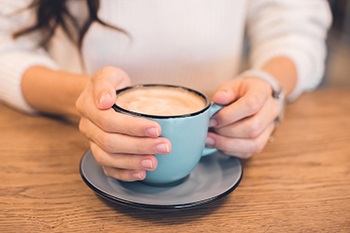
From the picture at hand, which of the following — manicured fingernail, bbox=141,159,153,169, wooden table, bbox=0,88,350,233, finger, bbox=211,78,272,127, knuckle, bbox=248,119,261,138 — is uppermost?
manicured fingernail, bbox=141,159,153,169

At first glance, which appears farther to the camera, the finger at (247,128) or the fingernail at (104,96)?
the finger at (247,128)

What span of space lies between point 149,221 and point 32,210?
0.18 meters

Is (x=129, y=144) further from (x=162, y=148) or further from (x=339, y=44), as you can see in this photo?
(x=339, y=44)

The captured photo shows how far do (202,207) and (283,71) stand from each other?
1.93 feet

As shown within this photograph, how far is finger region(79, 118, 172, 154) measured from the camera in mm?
432

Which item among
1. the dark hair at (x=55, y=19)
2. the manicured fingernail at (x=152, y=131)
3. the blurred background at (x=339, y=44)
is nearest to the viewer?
the manicured fingernail at (x=152, y=131)

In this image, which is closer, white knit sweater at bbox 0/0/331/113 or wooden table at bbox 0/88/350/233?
wooden table at bbox 0/88/350/233

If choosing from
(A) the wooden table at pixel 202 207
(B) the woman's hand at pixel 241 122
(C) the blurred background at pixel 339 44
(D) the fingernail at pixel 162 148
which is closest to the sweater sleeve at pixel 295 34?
(A) the wooden table at pixel 202 207

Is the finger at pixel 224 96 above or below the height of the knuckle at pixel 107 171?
above

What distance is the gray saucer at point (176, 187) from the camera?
1.44 ft

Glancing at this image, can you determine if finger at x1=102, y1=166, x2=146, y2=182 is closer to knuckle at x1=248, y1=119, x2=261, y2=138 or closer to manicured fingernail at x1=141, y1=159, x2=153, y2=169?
manicured fingernail at x1=141, y1=159, x2=153, y2=169

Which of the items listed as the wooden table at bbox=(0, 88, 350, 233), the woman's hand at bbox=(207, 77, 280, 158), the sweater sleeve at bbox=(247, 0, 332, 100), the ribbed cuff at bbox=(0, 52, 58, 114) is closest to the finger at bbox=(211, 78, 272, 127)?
the woman's hand at bbox=(207, 77, 280, 158)

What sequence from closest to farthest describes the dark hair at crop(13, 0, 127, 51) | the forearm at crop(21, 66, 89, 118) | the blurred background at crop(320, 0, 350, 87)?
the forearm at crop(21, 66, 89, 118) < the dark hair at crop(13, 0, 127, 51) < the blurred background at crop(320, 0, 350, 87)

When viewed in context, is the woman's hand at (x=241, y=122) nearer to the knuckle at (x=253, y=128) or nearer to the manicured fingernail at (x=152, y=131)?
the knuckle at (x=253, y=128)
